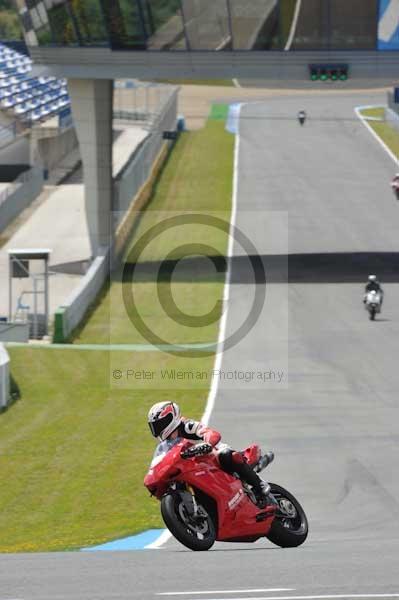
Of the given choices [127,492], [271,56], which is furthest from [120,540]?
[271,56]

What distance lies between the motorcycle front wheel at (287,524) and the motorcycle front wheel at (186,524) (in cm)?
82

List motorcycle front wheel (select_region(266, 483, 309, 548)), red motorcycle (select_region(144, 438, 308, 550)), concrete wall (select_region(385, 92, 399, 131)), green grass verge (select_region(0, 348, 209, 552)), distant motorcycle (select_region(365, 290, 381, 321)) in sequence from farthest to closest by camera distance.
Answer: concrete wall (select_region(385, 92, 399, 131)), distant motorcycle (select_region(365, 290, 381, 321)), green grass verge (select_region(0, 348, 209, 552)), motorcycle front wheel (select_region(266, 483, 309, 548)), red motorcycle (select_region(144, 438, 308, 550))

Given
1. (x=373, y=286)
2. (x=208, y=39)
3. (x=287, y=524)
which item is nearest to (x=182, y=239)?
(x=208, y=39)

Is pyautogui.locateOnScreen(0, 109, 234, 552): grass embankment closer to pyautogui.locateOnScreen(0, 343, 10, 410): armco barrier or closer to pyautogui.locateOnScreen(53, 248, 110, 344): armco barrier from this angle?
pyautogui.locateOnScreen(0, 343, 10, 410): armco barrier

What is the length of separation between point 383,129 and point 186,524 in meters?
68.1

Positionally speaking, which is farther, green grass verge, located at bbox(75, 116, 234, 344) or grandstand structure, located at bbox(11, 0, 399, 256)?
grandstand structure, located at bbox(11, 0, 399, 256)

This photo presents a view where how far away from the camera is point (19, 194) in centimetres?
5800

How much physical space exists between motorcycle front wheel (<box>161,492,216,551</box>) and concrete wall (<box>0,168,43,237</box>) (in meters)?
43.1

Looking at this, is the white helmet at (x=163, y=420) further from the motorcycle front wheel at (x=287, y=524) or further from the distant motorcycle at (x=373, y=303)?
the distant motorcycle at (x=373, y=303)

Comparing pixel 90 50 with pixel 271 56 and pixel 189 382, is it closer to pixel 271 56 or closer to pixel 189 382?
pixel 271 56

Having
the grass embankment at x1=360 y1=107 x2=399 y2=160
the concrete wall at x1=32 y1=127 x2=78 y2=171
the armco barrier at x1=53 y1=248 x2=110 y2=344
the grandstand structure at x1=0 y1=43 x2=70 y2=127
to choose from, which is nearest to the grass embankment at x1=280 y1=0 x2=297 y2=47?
the armco barrier at x1=53 y1=248 x2=110 y2=344

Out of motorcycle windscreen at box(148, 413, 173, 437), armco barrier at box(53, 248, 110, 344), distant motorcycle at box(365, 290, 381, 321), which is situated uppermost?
motorcycle windscreen at box(148, 413, 173, 437)

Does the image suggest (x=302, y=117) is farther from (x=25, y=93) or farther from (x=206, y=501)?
(x=206, y=501)

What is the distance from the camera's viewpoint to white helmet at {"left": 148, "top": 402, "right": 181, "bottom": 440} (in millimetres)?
11609
